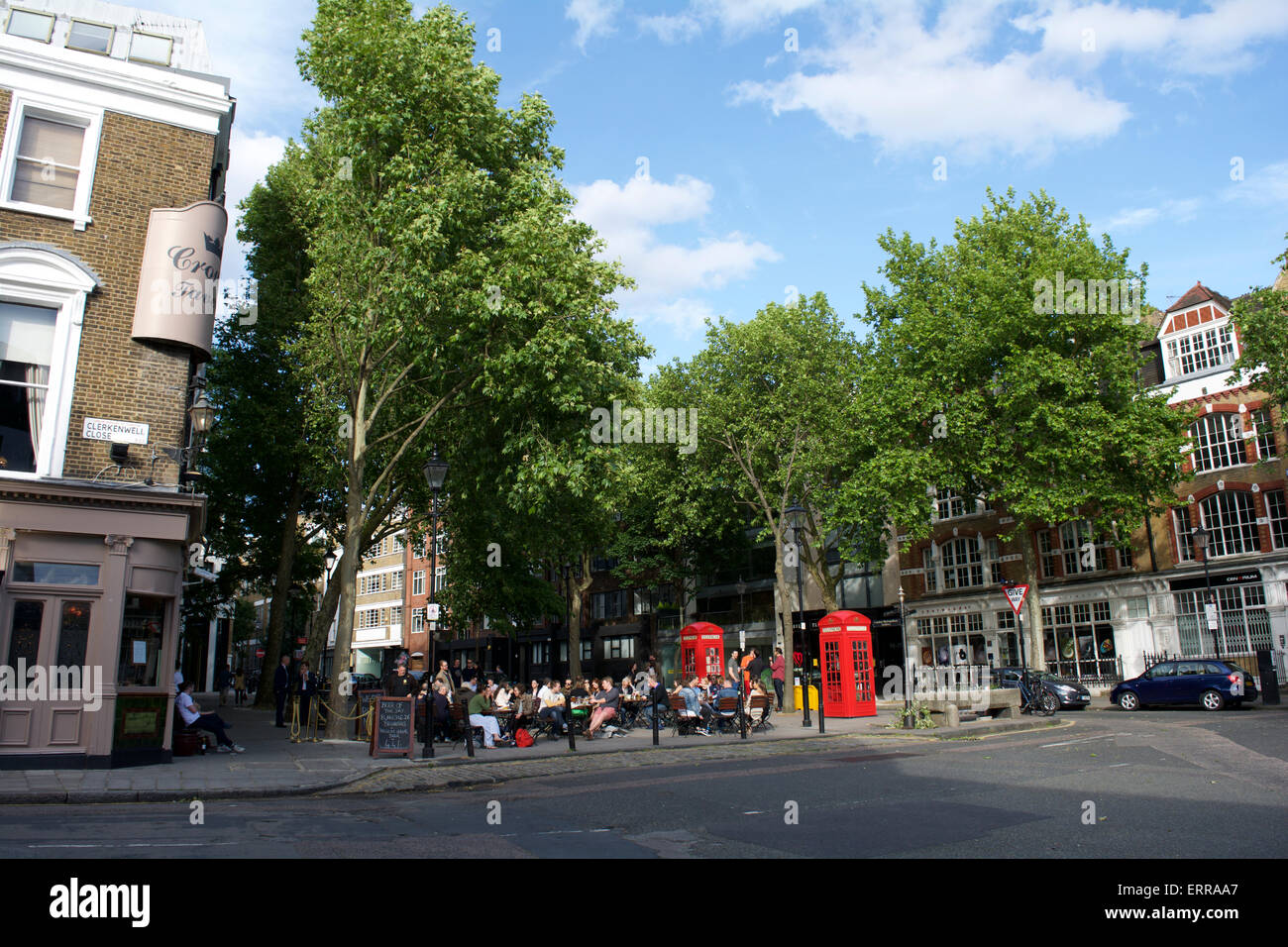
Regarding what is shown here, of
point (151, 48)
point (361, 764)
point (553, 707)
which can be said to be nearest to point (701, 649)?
point (553, 707)

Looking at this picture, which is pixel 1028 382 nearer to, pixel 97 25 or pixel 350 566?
pixel 350 566

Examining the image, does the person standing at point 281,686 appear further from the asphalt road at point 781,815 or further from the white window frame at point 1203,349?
the white window frame at point 1203,349

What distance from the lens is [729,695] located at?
22.5 metres

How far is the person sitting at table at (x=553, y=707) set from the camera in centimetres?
2155

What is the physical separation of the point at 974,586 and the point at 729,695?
2396 centimetres

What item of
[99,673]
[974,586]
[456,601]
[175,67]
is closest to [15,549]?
[99,673]

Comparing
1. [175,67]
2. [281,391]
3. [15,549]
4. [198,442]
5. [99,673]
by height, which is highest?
[175,67]

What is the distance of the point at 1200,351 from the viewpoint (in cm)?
3703

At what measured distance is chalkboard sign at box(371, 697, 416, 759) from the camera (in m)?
17.1

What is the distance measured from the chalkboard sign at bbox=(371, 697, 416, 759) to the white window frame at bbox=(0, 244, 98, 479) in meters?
6.93

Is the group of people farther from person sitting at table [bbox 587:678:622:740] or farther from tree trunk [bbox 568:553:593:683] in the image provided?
tree trunk [bbox 568:553:593:683]

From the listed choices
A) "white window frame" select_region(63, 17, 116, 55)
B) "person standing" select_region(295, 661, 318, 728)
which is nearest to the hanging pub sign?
"white window frame" select_region(63, 17, 116, 55)

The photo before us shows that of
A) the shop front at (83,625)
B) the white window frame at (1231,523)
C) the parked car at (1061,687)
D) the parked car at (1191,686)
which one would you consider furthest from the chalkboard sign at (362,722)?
the white window frame at (1231,523)
